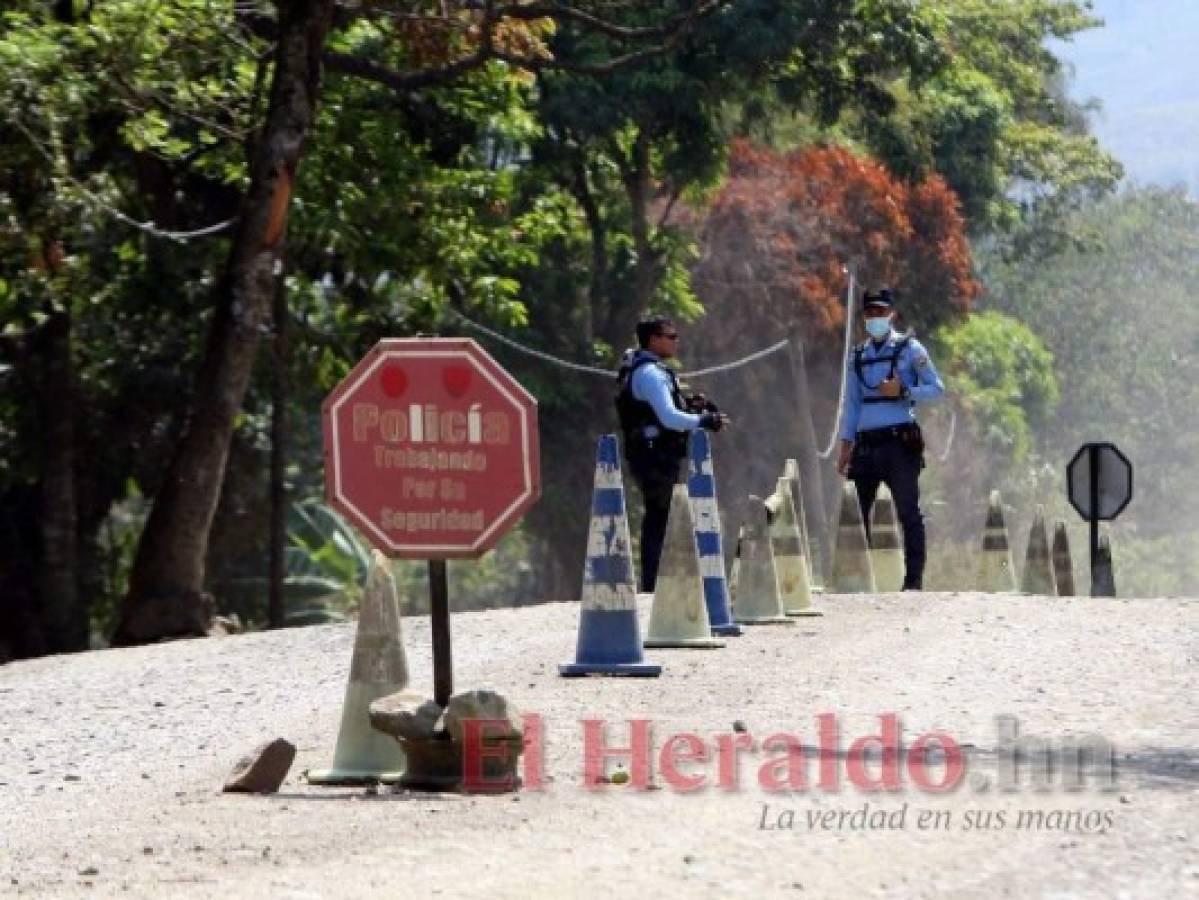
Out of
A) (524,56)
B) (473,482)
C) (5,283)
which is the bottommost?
(473,482)

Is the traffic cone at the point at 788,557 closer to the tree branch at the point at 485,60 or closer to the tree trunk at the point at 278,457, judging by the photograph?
the tree branch at the point at 485,60

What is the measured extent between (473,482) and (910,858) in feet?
8.12

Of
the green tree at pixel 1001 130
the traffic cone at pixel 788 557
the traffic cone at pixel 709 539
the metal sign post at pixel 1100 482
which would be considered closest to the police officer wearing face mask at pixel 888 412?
the traffic cone at pixel 788 557

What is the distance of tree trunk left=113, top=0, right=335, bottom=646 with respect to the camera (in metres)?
24.2

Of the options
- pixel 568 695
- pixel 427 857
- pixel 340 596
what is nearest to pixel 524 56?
pixel 568 695

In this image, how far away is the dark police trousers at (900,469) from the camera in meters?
19.7

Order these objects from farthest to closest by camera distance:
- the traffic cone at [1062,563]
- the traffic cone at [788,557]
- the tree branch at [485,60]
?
the tree branch at [485,60] → the traffic cone at [1062,563] → the traffic cone at [788,557]

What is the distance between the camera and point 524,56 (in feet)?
87.1

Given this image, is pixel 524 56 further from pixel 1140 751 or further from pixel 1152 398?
pixel 1152 398

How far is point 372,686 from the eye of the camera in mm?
11289

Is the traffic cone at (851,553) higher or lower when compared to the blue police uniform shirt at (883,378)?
lower

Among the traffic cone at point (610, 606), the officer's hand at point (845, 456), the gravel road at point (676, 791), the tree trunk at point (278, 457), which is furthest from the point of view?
the tree trunk at point (278, 457)

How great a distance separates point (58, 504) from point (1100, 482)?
11.4 metres

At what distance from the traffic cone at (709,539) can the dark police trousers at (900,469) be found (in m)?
3.26
